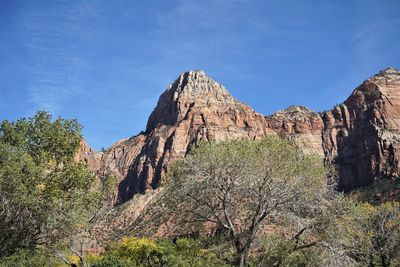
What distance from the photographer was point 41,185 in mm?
22859

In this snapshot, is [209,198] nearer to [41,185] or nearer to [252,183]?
[252,183]

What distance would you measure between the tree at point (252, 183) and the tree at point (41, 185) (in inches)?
224

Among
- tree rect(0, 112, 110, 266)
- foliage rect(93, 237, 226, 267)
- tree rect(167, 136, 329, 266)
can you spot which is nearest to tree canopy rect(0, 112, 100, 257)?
tree rect(0, 112, 110, 266)

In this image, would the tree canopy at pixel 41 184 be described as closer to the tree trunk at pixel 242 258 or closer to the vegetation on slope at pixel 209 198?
the vegetation on slope at pixel 209 198

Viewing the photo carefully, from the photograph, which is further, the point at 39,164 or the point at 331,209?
the point at 331,209

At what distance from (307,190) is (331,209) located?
1.69m

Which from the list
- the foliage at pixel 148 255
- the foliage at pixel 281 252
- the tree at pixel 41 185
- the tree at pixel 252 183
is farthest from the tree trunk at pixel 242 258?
the foliage at pixel 148 255

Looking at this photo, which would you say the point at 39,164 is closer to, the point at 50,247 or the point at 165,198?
the point at 50,247

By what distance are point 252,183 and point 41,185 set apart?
1158 centimetres

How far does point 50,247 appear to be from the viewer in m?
25.0

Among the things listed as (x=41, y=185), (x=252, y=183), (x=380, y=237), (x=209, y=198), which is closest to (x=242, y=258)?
(x=209, y=198)

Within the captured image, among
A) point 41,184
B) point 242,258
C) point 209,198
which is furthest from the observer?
point 209,198

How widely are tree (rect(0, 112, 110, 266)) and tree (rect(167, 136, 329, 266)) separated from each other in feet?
18.6

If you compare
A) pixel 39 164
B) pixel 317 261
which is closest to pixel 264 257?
pixel 317 261
